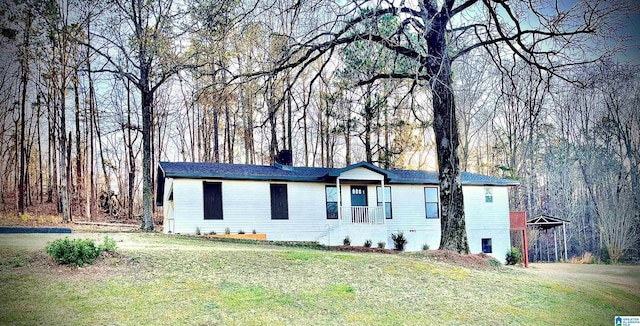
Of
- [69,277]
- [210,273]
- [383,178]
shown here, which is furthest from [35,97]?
[383,178]

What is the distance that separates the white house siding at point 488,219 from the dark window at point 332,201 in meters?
3.28

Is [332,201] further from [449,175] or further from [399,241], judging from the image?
[449,175]

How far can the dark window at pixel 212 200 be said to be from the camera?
1032 centimetres

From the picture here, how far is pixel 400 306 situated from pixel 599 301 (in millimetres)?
2648

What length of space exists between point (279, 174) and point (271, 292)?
6.70 m

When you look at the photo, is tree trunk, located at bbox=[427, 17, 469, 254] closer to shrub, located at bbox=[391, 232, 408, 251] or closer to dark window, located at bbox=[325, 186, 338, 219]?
shrub, located at bbox=[391, 232, 408, 251]

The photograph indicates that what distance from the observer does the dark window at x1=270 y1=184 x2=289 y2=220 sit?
11.0m

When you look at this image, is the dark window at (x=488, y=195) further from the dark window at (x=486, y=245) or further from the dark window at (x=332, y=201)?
the dark window at (x=332, y=201)

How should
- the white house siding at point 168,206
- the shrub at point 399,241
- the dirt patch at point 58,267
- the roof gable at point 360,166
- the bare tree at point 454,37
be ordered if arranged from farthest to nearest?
the shrub at point 399,241 < the roof gable at point 360,166 < the white house siding at point 168,206 < the bare tree at point 454,37 < the dirt patch at point 58,267

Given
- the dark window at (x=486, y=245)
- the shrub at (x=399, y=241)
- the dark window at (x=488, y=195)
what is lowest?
the dark window at (x=486, y=245)

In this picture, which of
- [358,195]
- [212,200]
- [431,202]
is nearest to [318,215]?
[358,195]

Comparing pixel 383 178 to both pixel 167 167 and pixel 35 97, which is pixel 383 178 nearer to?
pixel 167 167

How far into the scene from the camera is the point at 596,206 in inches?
492

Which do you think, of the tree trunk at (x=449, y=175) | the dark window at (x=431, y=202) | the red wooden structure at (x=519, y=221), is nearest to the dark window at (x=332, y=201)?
the dark window at (x=431, y=202)
